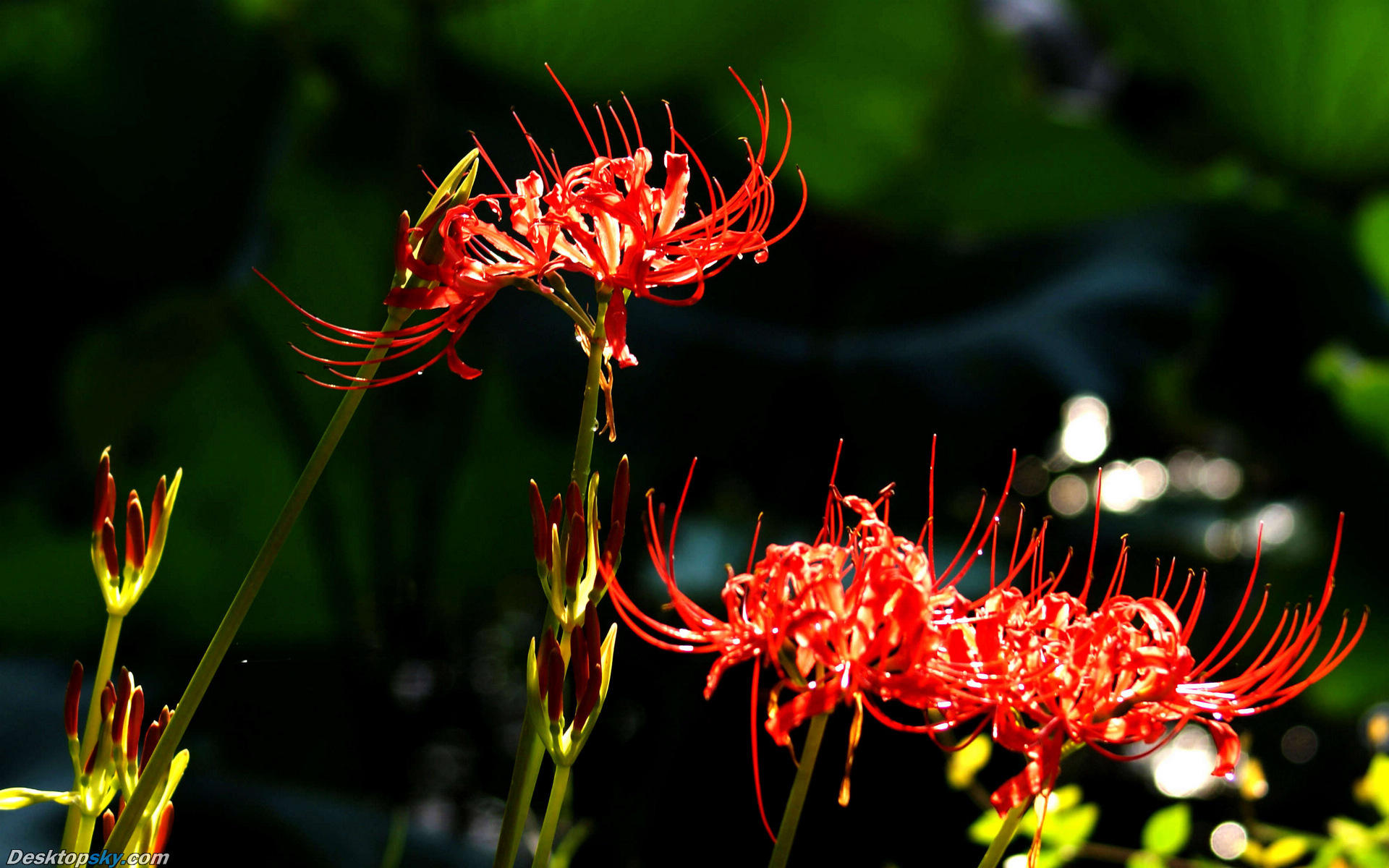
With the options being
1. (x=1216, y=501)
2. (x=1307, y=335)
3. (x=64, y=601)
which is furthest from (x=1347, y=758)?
(x=64, y=601)

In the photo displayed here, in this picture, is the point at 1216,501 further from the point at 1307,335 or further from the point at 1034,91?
the point at 1034,91

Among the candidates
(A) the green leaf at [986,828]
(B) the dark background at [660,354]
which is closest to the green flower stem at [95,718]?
(A) the green leaf at [986,828]

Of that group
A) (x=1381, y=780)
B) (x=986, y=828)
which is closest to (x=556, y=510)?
(x=986, y=828)

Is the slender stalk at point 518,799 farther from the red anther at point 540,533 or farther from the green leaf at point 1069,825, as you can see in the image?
the green leaf at point 1069,825

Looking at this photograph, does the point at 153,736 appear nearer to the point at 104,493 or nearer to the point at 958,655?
the point at 104,493

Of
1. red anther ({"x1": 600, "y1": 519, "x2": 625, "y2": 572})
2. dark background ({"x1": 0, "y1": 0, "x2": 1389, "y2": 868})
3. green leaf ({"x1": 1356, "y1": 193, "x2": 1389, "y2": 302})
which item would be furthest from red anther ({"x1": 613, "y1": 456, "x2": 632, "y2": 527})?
green leaf ({"x1": 1356, "y1": 193, "x2": 1389, "y2": 302})

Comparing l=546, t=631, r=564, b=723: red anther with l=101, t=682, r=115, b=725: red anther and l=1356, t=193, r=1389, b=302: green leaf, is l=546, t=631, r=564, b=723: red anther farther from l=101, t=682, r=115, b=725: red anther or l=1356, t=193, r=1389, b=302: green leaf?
l=1356, t=193, r=1389, b=302: green leaf
